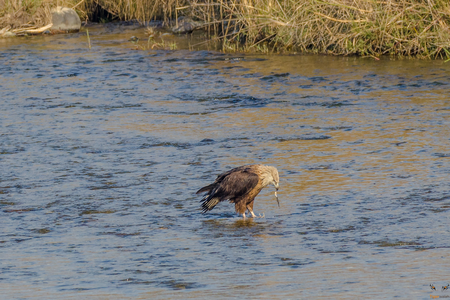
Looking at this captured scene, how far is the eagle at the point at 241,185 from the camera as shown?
661 centimetres

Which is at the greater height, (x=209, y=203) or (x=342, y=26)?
(x=342, y=26)

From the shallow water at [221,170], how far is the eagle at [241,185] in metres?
0.20

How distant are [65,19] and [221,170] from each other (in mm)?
13843

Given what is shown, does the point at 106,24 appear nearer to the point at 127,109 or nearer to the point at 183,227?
the point at 127,109

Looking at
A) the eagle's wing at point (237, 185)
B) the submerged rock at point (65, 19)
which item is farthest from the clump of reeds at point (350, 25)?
the eagle's wing at point (237, 185)

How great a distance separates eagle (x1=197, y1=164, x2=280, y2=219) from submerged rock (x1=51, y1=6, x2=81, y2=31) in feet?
49.8

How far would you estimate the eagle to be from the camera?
6.61 metres

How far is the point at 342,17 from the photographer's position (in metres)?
14.2

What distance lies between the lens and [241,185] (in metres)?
6.60

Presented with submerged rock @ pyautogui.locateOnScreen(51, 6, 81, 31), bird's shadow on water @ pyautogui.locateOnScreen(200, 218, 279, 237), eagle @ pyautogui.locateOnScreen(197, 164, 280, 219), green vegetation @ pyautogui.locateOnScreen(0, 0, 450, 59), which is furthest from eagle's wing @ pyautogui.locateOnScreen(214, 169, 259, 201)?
submerged rock @ pyautogui.locateOnScreen(51, 6, 81, 31)

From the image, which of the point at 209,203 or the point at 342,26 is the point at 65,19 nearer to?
the point at 342,26

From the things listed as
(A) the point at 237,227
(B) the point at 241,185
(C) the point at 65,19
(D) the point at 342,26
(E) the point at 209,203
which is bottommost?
(A) the point at 237,227

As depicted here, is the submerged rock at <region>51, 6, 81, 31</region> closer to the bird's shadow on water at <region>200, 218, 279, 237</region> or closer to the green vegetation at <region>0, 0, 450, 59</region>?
the green vegetation at <region>0, 0, 450, 59</region>

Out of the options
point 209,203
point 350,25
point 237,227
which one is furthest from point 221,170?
point 350,25
